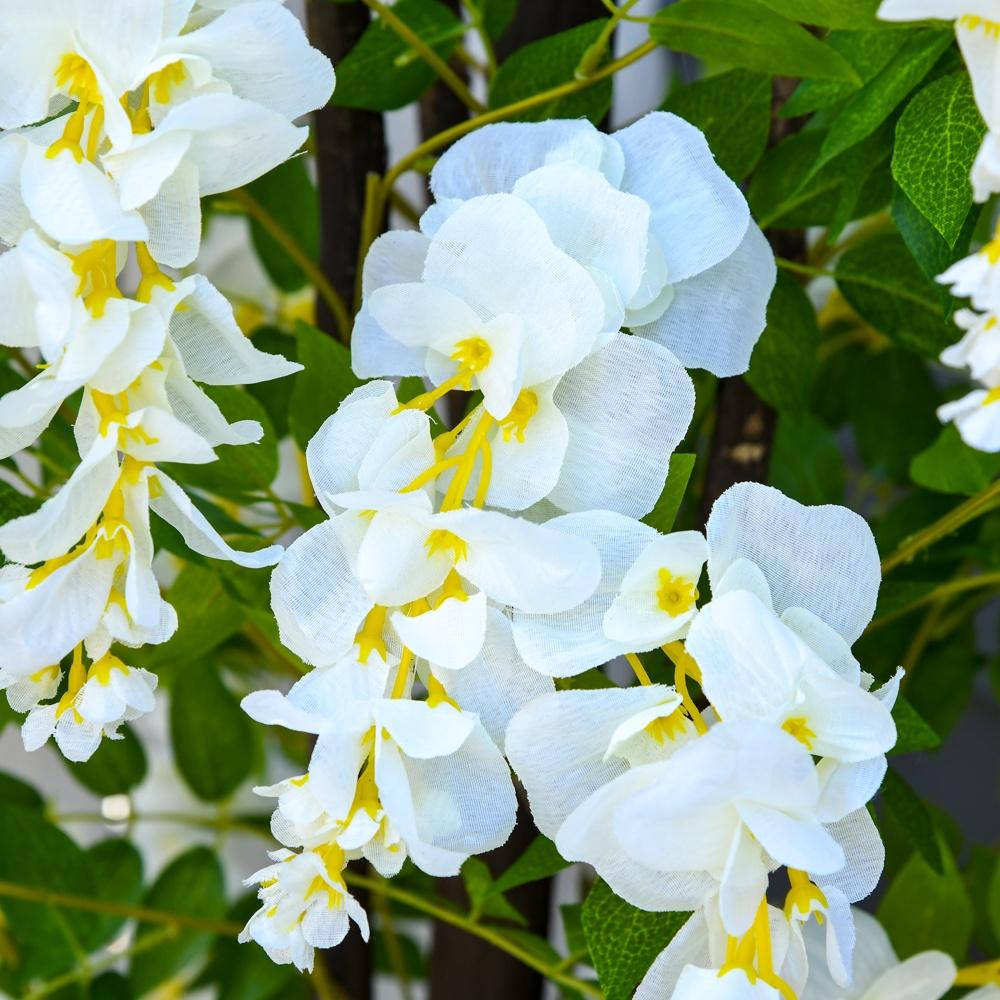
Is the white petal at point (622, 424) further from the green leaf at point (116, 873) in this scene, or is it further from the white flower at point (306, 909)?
the green leaf at point (116, 873)

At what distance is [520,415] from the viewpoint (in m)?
0.16

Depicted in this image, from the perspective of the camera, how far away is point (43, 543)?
15 cm

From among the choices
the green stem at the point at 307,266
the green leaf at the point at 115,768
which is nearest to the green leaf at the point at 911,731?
the green stem at the point at 307,266

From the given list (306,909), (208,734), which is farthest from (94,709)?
(208,734)

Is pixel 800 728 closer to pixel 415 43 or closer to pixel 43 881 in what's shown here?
pixel 415 43

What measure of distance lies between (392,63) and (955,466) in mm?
128

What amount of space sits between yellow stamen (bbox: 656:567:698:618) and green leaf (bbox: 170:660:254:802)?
0.78ft

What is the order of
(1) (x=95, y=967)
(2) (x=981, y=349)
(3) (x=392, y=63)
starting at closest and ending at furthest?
(2) (x=981, y=349) → (3) (x=392, y=63) → (1) (x=95, y=967)

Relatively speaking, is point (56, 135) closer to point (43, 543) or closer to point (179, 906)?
point (43, 543)

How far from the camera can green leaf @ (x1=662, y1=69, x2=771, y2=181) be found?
8.4 inches

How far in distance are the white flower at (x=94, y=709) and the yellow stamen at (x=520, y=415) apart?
51mm

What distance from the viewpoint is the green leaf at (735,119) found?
21cm

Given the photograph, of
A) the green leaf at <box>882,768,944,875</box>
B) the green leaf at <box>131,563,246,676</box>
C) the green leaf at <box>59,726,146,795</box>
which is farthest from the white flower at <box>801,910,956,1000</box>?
the green leaf at <box>59,726,146,795</box>

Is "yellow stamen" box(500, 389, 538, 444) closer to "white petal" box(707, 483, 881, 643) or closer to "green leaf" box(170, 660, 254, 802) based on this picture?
"white petal" box(707, 483, 881, 643)
